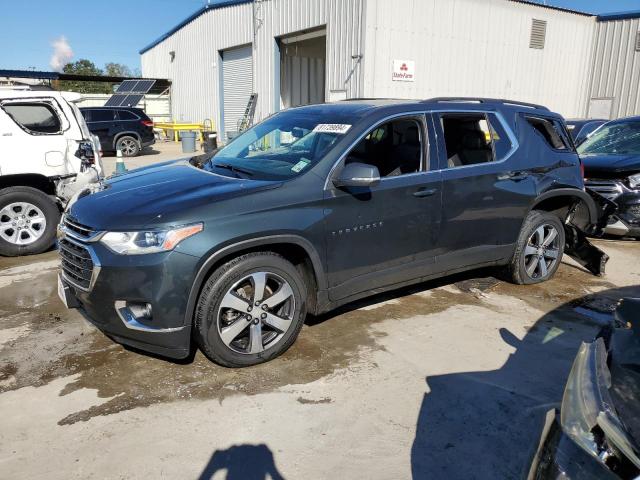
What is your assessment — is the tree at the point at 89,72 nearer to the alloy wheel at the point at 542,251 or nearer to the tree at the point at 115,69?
the tree at the point at 115,69

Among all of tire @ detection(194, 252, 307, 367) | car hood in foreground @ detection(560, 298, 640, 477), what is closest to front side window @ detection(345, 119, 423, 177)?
tire @ detection(194, 252, 307, 367)

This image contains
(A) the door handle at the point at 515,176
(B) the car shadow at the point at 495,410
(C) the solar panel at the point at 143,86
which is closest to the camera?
(B) the car shadow at the point at 495,410

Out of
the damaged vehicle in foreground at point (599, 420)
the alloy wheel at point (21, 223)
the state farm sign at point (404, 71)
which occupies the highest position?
the state farm sign at point (404, 71)

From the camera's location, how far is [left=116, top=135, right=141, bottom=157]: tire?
18516 mm

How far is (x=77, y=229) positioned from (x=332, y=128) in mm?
1974

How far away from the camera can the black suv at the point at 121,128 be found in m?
18.1

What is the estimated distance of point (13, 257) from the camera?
6434mm

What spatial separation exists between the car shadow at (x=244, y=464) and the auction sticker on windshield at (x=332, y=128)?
230cm

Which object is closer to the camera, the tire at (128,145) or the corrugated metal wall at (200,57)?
the tire at (128,145)

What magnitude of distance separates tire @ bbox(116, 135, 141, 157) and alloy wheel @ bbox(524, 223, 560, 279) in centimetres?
1639

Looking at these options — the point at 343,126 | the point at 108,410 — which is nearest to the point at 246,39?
the point at 343,126

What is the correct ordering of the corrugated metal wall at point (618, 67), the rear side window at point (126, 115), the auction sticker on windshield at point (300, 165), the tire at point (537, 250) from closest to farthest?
the auction sticker on windshield at point (300, 165)
the tire at point (537, 250)
the corrugated metal wall at point (618, 67)
the rear side window at point (126, 115)

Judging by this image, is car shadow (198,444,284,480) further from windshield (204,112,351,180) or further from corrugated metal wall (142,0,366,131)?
corrugated metal wall (142,0,366,131)

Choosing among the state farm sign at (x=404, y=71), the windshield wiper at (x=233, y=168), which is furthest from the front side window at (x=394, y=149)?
the state farm sign at (x=404, y=71)
